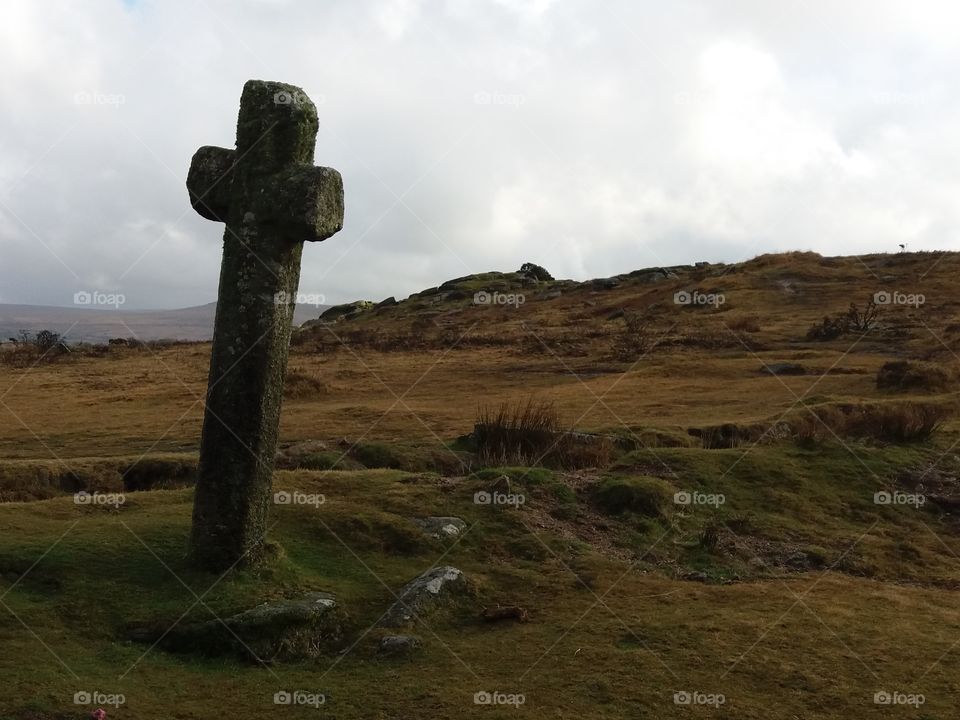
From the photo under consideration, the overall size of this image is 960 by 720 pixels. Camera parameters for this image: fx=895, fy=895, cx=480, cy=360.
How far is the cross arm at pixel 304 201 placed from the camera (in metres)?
8.57

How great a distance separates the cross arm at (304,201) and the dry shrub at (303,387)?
2052 cm

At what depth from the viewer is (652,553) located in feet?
37.8

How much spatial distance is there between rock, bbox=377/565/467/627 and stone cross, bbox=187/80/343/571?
1.48 meters

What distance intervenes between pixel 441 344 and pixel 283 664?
38353 millimetres

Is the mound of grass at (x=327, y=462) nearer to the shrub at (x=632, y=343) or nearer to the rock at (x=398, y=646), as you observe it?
the rock at (x=398, y=646)

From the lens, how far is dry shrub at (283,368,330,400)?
2895cm

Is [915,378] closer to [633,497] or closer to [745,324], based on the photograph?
[633,497]

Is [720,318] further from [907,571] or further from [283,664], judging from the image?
[283,664]

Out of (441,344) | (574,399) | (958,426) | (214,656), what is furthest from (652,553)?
(441,344)

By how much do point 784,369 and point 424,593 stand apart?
24.2 meters

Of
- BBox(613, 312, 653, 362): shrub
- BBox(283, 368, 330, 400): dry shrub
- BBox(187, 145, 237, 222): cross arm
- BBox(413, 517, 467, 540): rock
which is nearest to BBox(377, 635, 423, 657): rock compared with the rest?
BBox(413, 517, 467, 540): rock

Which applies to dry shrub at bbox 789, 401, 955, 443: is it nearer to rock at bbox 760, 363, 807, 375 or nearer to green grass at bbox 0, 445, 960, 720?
green grass at bbox 0, 445, 960, 720

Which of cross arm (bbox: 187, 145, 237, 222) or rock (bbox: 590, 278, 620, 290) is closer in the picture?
Result: cross arm (bbox: 187, 145, 237, 222)

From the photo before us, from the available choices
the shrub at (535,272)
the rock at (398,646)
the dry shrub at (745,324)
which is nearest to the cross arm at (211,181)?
the rock at (398,646)
